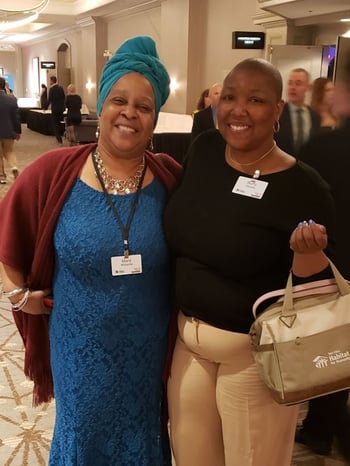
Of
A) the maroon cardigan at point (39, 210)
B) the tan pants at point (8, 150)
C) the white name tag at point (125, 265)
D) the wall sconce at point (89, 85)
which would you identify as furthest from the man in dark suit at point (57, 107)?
the white name tag at point (125, 265)

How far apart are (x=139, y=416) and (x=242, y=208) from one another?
68 centimetres

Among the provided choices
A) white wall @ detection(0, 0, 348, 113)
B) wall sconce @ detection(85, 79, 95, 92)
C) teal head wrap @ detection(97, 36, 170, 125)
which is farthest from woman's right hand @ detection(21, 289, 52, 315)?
wall sconce @ detection(85, 79, 95, 92)

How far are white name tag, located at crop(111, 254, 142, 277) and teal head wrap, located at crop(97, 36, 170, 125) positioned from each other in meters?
0.43

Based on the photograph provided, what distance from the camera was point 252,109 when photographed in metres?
1.43

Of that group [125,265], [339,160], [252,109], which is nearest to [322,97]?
[339,160]

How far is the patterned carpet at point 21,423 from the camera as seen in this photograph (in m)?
2.26

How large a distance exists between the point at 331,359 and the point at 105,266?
2.04 ft

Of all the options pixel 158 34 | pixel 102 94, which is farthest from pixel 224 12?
pixel 102 94

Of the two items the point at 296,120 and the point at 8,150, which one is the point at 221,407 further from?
the point at 8,150

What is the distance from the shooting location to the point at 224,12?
9.46m

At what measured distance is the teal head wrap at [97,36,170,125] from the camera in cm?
142

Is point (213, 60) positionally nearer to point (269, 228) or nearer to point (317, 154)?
point (317, 154)

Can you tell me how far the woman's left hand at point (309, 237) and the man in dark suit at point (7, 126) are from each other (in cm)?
744

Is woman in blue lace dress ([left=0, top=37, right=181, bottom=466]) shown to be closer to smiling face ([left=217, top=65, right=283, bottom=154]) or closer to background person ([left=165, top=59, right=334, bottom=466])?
background person ([left=165, top=59, right=334, bottom=466])
